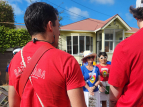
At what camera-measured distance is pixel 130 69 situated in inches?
41.5

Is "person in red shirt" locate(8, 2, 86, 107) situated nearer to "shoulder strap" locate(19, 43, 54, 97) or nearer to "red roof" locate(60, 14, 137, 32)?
"shoulder strap" locate(19, 43, 54, 97)

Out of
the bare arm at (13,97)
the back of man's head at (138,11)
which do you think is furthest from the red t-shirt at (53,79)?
the back of man's head at (138,11)

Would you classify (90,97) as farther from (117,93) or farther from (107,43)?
(107,43)

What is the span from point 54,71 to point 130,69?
0.71 meters

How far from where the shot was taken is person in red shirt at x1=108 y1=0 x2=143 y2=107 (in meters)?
1.02

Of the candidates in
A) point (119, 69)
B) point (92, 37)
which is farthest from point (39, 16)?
point (92, 37)

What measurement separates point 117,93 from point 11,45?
7.15m

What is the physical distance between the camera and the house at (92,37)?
1184 centimetres

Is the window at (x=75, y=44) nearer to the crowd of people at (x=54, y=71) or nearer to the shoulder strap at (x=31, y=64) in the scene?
→ the crowd of people at (x=54, y=71)

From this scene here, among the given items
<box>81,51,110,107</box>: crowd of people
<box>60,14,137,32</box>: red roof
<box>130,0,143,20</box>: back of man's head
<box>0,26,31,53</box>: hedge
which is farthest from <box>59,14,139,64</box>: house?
<box>130,0,143,20</box>: back of man's head

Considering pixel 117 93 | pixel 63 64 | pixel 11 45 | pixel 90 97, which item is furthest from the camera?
pixel 11 45

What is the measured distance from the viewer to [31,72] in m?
0.90

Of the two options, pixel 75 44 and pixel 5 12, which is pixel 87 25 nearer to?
pixel 75 44

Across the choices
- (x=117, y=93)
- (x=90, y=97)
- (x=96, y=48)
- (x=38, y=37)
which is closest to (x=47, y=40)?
(x=38, y=37)
